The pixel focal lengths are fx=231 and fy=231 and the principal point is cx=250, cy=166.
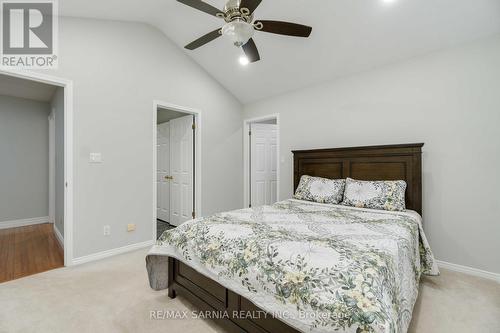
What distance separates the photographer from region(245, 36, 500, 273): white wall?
2340 millimetres

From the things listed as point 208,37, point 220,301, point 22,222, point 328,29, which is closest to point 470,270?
Result: point 220,301

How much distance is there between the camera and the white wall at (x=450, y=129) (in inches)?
92.1

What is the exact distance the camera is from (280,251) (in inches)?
52.6

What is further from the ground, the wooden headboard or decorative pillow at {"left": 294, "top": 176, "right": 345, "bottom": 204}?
the wooden headboard

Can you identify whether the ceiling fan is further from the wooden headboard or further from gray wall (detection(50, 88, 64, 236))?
gray wall (detection(50, 88, 64, 236))

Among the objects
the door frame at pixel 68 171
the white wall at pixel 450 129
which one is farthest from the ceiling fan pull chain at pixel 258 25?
the door frame at pixel 68 171

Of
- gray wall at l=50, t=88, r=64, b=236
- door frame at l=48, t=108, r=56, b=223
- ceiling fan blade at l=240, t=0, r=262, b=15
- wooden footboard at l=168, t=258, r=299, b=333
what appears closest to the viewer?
wooden footboard at l=168, t=258, r=299, b=333

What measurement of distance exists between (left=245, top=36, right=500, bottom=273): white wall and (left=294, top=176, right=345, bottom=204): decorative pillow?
73 cm

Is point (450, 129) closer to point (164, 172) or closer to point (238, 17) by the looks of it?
point (238, 17)

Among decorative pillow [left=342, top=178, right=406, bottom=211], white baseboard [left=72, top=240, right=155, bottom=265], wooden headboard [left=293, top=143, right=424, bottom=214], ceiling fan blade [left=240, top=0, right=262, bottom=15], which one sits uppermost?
ceiling fan blade [left=240, top=0, right=262, bottom=15]

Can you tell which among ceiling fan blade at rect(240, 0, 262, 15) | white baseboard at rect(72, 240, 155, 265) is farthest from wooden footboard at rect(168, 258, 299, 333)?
ceiling fan blade at rect(240, 0, 262, 15)

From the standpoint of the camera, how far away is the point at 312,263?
1194 millimetres

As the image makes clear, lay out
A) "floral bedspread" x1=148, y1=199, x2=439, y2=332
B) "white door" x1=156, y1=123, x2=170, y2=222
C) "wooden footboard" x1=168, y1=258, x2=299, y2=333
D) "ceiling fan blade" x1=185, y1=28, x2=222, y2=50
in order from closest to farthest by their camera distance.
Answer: "floral bedspread" x1=148, y1=199, x2=439, y2=332 < "wooden footboard" x1=168, y1=258, x2=299, y2=333 < "ceiling fan blade" x1=185, y1=28, x2=222, y2=50 < "white door" x1=156, y1=123, x2=170, y2=222

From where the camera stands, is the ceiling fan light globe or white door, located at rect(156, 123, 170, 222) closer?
the ceiling fan light globe
